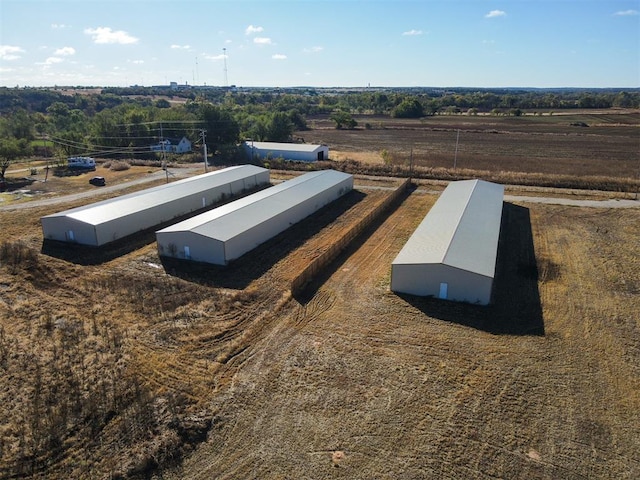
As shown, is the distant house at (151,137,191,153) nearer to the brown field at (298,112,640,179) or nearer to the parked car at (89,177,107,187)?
the parked car at (89,177,107,187)

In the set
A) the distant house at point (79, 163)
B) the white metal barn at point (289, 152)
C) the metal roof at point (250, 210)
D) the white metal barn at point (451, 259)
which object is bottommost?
the white metal barn at point (451, 259)

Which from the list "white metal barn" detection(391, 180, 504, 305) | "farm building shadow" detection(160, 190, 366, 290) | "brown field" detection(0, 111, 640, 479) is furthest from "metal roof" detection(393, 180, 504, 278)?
"farm building shadow" detection(160, 190, 366, 290)

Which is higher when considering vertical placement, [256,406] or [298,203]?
[298,203]

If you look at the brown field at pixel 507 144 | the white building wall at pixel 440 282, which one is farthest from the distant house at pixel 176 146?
the white building wall at pixel 440 282

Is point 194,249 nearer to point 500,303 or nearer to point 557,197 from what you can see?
point 500,303

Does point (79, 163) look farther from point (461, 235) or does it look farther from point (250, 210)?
point (461, 235)

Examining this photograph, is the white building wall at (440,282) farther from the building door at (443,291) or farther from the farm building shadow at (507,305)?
the farm building shadow at (507,305)

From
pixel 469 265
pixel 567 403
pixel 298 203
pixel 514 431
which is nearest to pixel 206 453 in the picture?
pixel 514 431
